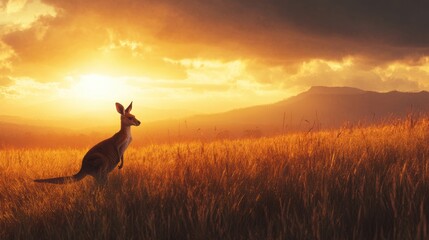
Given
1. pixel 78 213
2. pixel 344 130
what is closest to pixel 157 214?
pixel 78 213

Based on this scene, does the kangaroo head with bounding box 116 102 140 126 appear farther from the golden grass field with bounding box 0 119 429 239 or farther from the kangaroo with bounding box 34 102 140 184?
the golden grass field with bounding box 0 119 429 239

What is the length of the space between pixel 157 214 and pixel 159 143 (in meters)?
8.05

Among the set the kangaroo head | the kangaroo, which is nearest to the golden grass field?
the kangaroo

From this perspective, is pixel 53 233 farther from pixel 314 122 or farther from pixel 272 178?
pixel 314 122

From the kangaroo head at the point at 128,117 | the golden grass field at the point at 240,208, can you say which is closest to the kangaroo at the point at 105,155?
the kangaroo head at the point at 128,117

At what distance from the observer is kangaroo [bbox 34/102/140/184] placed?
5.66 m

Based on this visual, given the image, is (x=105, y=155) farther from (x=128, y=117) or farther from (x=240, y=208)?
(x=240, y=208)

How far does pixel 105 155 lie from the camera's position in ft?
19.1

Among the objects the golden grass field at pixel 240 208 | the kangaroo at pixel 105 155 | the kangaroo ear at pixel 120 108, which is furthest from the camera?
the kangaroo ear at pixel 120 108

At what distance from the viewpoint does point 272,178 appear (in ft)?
15.4

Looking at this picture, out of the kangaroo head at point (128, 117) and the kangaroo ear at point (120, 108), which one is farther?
the kangaroo head at point (128, 117)

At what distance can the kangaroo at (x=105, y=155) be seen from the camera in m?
5.66

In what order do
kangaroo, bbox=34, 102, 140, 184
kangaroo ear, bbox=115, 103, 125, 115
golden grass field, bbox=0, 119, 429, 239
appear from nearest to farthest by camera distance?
1. golden grass field, bbox=0, 119, 429, 239
2. kangaroo, bbox=34, 102, 140, 184
3. kangaroo ear, bbox=115, 103, 125, 115

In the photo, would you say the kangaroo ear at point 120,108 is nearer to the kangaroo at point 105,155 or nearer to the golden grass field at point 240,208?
the kangaroo at point 105,155
